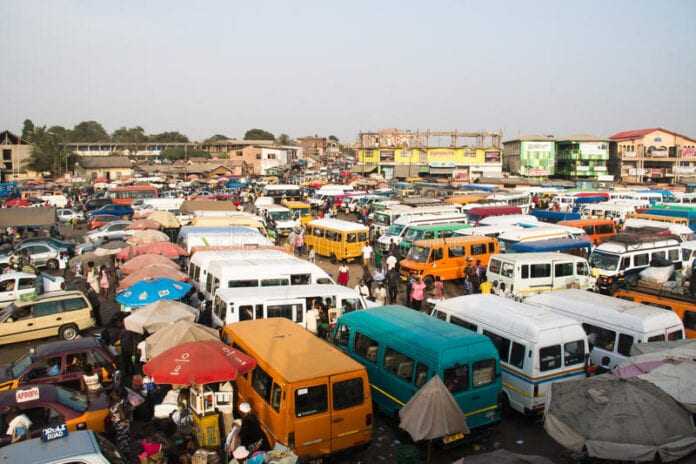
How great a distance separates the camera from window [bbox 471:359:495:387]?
9008mm

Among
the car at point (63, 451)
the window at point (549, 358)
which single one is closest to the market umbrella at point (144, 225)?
the car at point (63, 451)

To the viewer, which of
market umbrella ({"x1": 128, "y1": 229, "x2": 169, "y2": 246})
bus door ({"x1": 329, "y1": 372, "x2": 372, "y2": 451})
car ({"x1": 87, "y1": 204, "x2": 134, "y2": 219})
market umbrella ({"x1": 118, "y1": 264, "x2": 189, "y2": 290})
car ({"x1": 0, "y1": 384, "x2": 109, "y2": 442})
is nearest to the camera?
bus door ({"x1": 329, "y1": 372, "x2": 372, "y2": 451})

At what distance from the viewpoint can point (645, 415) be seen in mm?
7074

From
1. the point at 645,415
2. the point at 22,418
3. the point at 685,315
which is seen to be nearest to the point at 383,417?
the point at 645,415

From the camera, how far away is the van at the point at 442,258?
19.6 m

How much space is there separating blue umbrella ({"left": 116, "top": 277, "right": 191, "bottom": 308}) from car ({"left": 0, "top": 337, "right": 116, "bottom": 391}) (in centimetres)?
280

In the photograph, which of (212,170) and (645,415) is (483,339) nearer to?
(645,415)

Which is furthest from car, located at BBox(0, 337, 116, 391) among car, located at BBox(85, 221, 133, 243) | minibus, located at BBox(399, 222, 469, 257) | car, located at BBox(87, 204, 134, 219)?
car, located at BBox(87, 204, 134, 219)

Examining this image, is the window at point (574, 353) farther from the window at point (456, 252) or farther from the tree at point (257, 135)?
the tree at point (257, 135)

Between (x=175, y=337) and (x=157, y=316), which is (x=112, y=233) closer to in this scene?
(x=157, y=316)

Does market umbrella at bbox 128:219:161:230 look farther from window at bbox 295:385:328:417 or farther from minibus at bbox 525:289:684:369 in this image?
window at bbox 295:385:328:417

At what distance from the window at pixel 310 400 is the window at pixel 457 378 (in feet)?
6.58

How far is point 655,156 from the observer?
7856 cm

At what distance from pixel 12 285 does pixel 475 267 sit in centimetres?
1481
